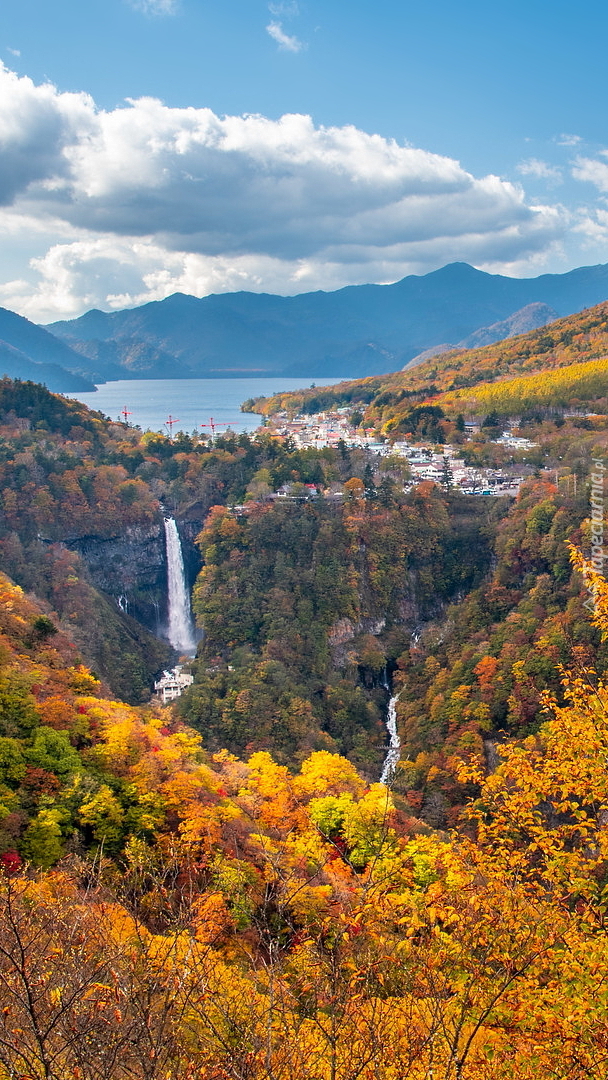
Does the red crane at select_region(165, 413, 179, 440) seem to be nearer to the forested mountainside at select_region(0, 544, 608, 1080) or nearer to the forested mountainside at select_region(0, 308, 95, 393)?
the forested mountainside at select_region(0, 308, 95, 393)

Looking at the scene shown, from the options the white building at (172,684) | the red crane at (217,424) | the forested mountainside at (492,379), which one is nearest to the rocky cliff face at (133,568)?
the white building at (172,684)

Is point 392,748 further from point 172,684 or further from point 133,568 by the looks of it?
point 133,568

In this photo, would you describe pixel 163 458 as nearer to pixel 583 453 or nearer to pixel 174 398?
pixel 583 453

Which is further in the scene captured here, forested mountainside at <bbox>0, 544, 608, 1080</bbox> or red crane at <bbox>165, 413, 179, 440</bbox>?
red crane at <bbox>165, 413, 179, 440</bbox>

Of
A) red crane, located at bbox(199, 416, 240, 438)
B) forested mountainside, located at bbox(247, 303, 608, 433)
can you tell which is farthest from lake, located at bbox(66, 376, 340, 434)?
forested mountainside, located at bbox(247, 303, 608, 433)

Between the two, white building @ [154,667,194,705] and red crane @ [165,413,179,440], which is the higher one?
red crane @ [165,413,179,440]

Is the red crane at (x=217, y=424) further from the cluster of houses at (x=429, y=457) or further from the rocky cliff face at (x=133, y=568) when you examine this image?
the rocky cliff face at (x=133, y=568)

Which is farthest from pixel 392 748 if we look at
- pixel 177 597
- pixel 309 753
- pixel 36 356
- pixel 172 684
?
pixel 36 356
